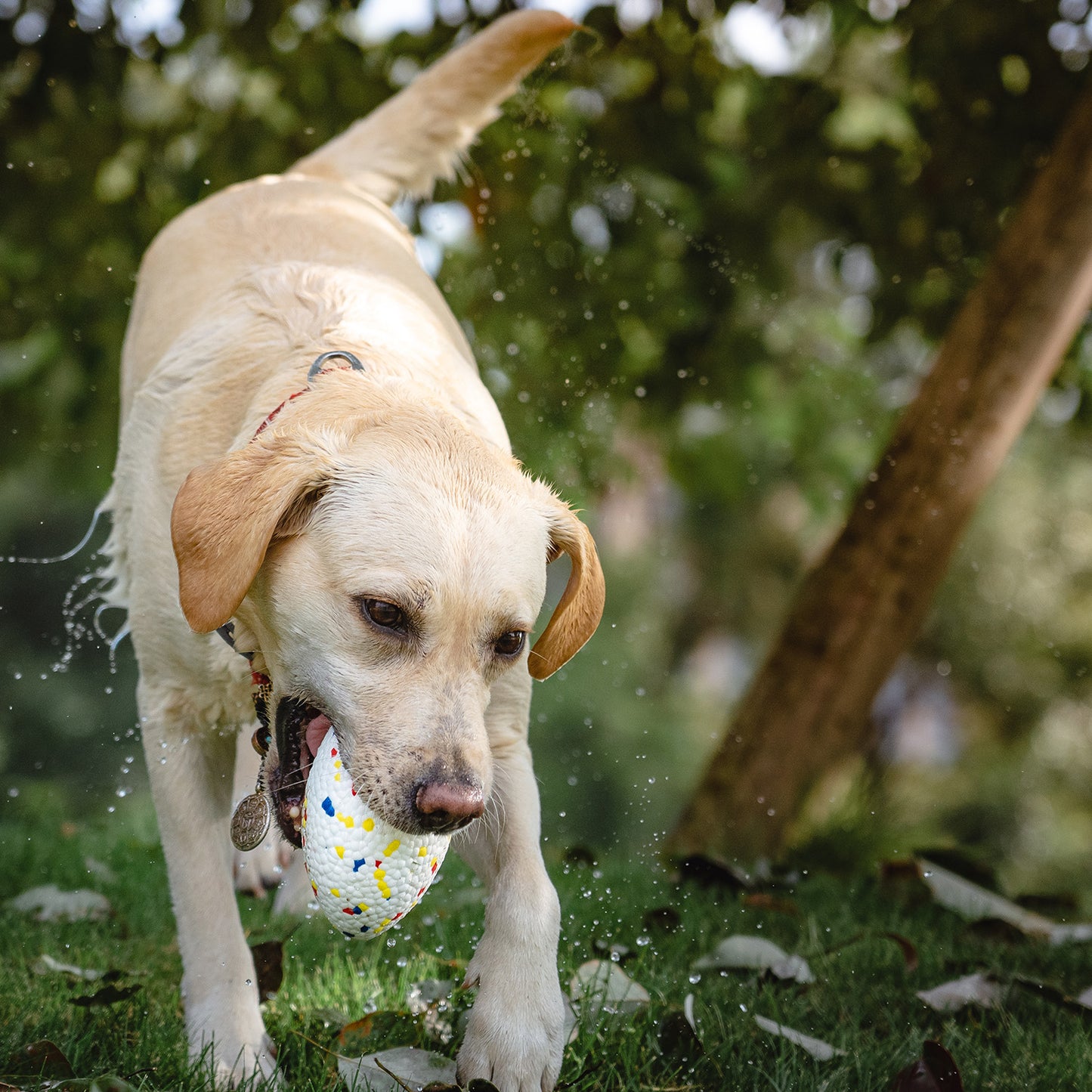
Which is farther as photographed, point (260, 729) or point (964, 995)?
point (964, 995)

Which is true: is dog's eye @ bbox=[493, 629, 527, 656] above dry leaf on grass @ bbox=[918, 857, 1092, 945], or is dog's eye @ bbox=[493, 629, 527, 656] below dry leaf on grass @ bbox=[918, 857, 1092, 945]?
above

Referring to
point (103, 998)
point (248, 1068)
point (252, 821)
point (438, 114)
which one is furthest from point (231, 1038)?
point (438, 114)

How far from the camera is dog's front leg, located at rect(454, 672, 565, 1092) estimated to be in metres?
2.14

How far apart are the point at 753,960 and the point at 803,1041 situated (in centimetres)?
A: 61

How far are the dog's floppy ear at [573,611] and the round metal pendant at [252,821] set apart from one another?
2.10 ft

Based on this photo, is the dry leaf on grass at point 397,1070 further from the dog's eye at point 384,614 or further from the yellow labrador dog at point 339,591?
the dog's eye at point 384,614

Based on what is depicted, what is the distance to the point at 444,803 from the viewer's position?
6.59ft

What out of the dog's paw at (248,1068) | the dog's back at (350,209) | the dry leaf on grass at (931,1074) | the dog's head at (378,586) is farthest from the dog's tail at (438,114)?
the dry leaf on grass at (931,1074)

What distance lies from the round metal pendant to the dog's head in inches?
2.7

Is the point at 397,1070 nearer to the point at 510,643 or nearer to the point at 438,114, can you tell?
the point at 510,643

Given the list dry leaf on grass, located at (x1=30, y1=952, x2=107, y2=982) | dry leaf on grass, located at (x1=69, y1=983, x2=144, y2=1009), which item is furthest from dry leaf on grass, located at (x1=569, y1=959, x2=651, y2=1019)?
dry leaf on grass, located at (x1=30, y1=952, x2=107, y2=982)

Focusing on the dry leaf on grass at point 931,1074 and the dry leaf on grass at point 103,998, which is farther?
the dry leaf on grass at point 103,998

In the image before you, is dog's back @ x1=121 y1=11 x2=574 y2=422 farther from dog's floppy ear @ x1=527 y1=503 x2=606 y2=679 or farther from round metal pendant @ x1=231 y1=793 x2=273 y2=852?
round metal pendant @ x1=231 y1=793 x2=273 y2=852

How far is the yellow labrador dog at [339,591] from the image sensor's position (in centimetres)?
215
